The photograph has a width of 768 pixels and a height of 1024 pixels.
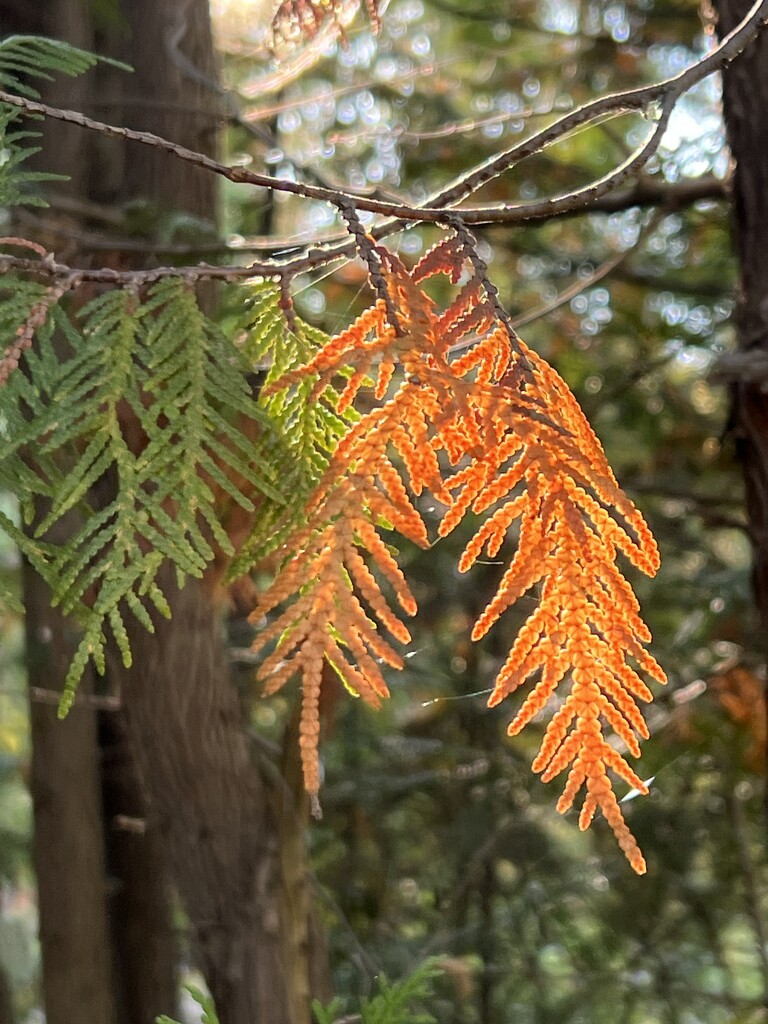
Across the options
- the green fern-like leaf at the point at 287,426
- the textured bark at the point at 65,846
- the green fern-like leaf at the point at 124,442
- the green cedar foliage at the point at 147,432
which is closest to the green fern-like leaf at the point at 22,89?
the green cedar foliage at the point at 147,432

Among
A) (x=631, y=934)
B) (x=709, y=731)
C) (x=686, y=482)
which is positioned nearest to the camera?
(x=709, y=731)

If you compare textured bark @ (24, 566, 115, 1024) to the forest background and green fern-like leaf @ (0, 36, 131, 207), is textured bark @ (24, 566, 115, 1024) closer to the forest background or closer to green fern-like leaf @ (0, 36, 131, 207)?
the forest background

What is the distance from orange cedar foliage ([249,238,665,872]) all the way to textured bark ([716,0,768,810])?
44.1 inches

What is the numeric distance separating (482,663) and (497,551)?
8.38 feet

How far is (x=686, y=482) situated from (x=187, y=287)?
265 centimetres

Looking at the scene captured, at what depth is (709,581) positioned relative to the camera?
253 cm

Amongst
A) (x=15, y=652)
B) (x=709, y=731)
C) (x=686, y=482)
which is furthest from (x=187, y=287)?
(x=686, y=482)

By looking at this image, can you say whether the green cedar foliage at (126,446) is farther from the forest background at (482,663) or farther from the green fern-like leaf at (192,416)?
the forest background at (482,663)

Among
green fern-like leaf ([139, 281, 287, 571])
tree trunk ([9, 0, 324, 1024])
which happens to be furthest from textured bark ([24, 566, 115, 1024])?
green fern-like leaf ([139, 281, 287, 571])

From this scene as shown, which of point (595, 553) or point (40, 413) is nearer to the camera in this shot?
point (595, 553)

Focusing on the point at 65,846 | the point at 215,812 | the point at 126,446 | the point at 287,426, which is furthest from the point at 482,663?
the point at 126,446

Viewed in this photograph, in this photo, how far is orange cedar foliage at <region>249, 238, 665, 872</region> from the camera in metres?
0.78

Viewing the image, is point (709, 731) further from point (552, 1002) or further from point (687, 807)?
point (552, 1002)

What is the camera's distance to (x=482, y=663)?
3324 millimetres
